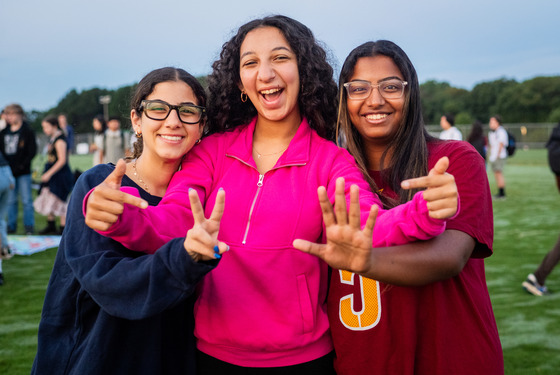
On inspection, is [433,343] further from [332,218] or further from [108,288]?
[108,288]

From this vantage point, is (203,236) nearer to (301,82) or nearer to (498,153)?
(301,82)

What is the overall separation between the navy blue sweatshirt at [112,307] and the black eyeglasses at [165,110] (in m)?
0.32

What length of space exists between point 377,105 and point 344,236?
2.79 ft

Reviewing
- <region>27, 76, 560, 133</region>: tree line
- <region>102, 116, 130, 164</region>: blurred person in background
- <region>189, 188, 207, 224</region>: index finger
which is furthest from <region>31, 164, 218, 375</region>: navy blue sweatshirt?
<region>27, 76, 560, 133</region>: tree line

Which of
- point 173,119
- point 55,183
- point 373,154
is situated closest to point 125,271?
point 173,119

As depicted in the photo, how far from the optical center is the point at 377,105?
224cm

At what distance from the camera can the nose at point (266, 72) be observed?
2211 millimetres

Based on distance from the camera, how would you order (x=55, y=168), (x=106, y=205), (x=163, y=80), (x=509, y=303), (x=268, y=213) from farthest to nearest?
(x=55, y=168)
(x=509, y=303)
(x=163, y=80)
(x=268, y=213)
(x=106, y=205)

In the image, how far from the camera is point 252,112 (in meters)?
2.51

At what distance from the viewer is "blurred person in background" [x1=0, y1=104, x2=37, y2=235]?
862 cm

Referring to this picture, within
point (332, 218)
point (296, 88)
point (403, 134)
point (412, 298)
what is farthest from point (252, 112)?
point (412, 298)

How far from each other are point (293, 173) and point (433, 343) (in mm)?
923

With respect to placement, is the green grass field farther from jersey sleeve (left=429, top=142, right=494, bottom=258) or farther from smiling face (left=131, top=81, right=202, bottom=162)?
smiling face (left=131, top=81, right=202, bottom=162)

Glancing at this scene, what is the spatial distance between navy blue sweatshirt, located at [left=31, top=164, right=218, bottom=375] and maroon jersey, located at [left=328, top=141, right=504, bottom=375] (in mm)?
725
